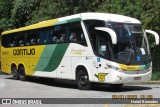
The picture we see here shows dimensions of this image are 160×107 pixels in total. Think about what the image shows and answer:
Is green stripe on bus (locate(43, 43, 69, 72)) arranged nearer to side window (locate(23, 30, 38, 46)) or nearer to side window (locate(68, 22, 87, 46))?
side window (locate(68, 22, 87, 46))

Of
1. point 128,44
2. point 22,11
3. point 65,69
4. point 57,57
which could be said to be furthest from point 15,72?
point 22,11

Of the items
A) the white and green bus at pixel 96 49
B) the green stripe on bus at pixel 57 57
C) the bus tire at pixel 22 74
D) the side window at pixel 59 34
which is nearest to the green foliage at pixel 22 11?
the bus tire at pixel 22 74

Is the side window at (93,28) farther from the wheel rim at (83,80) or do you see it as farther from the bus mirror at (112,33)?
the wheel rim at (83,80)

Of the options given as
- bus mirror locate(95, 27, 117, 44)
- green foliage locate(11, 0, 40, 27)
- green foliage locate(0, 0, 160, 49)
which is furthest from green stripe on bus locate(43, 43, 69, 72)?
green foliage locate(11, 0, 40, 27)

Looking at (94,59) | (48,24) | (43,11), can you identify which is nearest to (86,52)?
(94,59)

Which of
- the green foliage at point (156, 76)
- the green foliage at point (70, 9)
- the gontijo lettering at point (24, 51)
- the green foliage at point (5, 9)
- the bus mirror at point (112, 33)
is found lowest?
the green foliage at point (156, 76)

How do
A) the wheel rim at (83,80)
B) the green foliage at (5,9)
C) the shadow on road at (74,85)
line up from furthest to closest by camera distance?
1. the green foliage at (5,9)
2. the shadow on road at (74,85)
3. the wheel rim at (83,80)

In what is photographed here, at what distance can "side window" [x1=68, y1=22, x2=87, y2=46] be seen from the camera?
18694mm

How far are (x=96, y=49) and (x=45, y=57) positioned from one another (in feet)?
16.2

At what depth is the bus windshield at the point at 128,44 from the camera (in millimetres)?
17469

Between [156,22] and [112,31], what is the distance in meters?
8.41

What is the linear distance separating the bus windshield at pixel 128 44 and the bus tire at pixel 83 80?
6.29ft

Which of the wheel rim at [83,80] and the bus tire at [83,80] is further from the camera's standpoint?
the wheel rim at [83,80]

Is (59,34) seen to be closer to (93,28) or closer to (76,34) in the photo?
(76,34)
